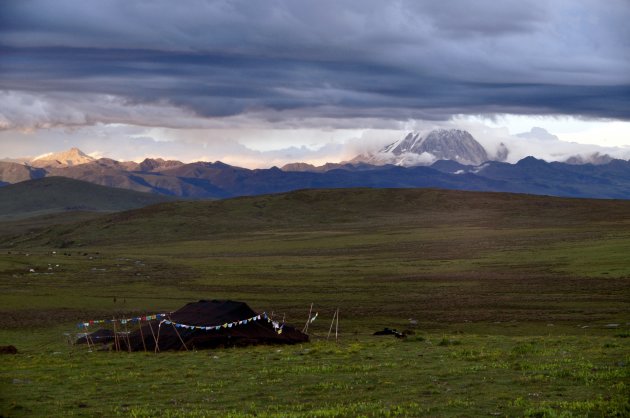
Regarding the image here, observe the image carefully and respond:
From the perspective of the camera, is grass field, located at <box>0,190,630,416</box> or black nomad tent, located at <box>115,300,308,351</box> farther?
black nomad tent, located at <box>115,300,308,351</box>

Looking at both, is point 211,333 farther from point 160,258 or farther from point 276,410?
point 160,258

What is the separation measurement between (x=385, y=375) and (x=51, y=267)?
84718mm

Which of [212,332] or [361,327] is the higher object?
[212,332]

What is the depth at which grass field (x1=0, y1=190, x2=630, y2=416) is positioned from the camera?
2109 centimetres

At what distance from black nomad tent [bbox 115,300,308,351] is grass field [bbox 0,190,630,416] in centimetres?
→ 146

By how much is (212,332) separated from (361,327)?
454 inches

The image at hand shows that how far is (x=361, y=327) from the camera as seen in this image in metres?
45.5

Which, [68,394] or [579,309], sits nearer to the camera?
[68,394]

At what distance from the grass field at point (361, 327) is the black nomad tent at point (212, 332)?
1.46 metres

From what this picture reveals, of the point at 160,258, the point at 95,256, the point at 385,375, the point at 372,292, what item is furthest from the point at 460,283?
the point at 95,256

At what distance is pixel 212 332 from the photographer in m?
36.7

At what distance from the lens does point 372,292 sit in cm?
6631

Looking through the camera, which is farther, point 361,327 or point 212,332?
point 361,327

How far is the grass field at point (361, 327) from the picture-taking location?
21.1 metres
